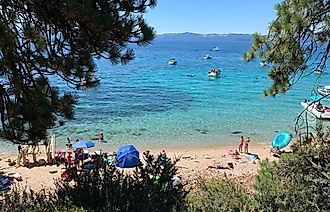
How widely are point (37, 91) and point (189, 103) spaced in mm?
26233

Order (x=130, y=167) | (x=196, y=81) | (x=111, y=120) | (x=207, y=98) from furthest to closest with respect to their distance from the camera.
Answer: (x=196, y=81)
(x=207, y=98)
(x=111, y=120)
(x=130, y=167)

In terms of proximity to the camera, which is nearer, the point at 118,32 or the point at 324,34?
the point at 118,32

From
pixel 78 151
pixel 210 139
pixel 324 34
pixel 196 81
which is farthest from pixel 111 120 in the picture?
pixel 196 81

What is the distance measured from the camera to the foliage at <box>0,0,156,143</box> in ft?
12.6

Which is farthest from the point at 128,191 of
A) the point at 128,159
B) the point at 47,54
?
the point at 128,159

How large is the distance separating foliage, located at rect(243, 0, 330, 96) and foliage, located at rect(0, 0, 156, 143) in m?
1.74

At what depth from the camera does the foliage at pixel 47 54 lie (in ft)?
12.6

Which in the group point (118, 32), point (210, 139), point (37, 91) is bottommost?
point (210, 139)

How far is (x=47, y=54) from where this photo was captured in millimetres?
4027

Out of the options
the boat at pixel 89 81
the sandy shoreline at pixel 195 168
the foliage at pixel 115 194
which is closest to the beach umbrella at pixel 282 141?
the sandy shoreline at pixel 195 168

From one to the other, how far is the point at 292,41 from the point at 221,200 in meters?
2.19

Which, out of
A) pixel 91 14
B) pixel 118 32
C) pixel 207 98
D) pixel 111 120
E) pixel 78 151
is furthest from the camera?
pixel 207 98

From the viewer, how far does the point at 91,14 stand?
341cm

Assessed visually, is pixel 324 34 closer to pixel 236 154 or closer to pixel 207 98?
pixel 236 154
